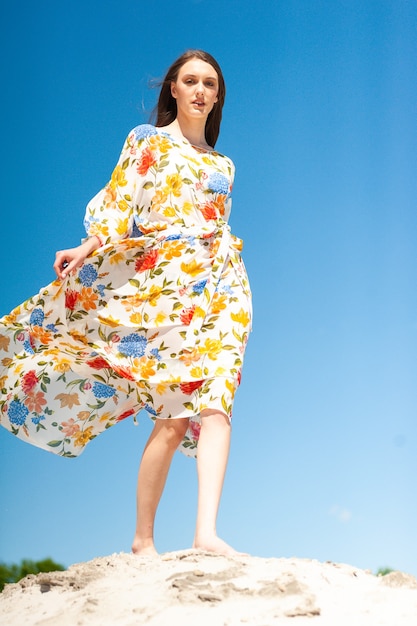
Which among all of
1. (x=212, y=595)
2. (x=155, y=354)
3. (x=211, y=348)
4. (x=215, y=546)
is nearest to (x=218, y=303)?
(x=211, y=348)

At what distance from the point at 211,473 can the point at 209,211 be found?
3.33ft

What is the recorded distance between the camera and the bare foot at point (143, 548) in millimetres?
3089

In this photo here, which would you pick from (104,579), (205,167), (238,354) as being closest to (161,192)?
(205,167)

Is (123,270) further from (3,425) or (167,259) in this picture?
(3,425)

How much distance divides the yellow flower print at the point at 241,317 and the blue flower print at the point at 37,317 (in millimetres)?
799

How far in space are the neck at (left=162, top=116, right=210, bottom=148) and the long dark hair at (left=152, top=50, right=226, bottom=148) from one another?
10cm

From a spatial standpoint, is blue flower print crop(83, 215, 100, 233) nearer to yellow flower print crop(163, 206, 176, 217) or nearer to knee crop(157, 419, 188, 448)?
yellow flower print crop(163, 206, 176, 217)

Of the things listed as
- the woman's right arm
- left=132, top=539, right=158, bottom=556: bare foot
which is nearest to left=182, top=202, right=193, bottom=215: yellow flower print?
the woman's right arm

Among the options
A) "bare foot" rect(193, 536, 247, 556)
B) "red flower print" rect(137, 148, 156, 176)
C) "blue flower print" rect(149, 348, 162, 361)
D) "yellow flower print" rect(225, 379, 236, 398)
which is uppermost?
"red flower print" rect(137, 148, 156, 176)

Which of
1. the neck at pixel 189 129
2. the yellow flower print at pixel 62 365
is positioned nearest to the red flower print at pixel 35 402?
the yellow flower print at pixel 62 365

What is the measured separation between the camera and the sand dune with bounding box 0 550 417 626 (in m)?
2.14

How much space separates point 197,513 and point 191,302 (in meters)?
0.75

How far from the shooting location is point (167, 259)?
3.24m

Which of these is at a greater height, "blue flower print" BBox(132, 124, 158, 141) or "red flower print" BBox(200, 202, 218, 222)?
"blue flower print" BBox(132, 124, 158, 141)
